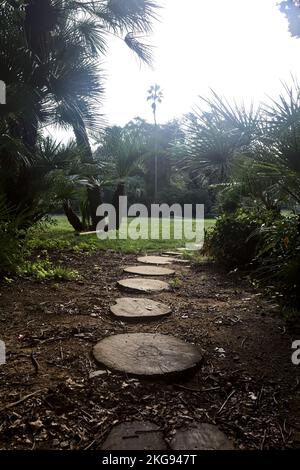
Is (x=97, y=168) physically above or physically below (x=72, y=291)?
above

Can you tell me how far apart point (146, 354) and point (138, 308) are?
823mm

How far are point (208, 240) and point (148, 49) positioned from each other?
477 cm

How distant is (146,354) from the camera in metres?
1.81

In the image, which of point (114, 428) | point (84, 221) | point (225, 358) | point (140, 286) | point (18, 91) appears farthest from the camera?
point (84, 221)

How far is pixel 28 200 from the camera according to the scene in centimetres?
465

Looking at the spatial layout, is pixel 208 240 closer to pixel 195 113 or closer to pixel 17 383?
pixel 195 113

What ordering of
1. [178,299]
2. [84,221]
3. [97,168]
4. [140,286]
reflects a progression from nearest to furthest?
[178,299] → [140,286] → [97,168] → [84,221]

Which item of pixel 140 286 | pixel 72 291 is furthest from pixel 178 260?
pixel 72 291

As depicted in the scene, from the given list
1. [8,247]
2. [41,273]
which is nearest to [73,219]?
[41,273]

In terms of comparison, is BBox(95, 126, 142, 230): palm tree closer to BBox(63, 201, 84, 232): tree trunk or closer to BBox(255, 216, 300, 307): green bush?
BBox(63, 201, 84, 232): tree trunk

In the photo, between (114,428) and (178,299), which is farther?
(178,299)

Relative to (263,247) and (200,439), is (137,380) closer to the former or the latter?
(200,439)

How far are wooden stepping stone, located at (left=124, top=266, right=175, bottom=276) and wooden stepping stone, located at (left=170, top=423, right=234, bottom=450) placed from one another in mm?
2832

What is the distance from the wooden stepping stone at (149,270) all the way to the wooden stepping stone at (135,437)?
9.23 feet
